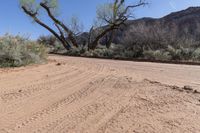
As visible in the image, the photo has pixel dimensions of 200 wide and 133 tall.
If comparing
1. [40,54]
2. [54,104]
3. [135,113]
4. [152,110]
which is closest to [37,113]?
[54,104]

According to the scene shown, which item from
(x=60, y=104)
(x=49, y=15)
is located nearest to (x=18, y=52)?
(x=60, y=104)

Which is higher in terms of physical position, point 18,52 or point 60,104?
point 18,52

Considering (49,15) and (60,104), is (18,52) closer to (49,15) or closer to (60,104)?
(60,104)

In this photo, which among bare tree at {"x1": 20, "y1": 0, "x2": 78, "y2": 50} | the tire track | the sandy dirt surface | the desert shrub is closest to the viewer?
the sandy dirt surface

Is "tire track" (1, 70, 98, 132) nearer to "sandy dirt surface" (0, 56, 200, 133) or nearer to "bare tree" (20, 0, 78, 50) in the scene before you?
"sandy dirt surface" (0, 56, 200, 133)

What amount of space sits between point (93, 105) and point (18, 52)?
18.3 feet

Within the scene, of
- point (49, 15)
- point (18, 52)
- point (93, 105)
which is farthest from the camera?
point (49, 15)

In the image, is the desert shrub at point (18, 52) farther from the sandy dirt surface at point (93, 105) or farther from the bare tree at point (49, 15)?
the bare tree at point (49, 15)

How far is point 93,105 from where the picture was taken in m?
5.25

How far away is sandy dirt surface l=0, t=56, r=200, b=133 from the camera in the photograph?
13.6ft

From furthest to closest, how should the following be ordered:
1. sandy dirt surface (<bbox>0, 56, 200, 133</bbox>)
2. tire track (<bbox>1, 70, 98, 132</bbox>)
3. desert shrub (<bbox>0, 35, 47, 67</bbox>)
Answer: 1. desert shrub (<bbox>0, 35, 47, 67</bbox>)
2. tire track (<bbox>1, 70, 98, 132</bbox>)
3. sandy dirt surface (<bbox>0, 56, 200, 133</bbox>)

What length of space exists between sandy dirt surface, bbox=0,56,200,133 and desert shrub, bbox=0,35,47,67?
1755mm

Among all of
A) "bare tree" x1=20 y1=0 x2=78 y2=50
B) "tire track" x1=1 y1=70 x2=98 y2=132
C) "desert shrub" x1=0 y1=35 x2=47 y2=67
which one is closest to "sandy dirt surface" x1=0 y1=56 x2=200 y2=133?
"tire track" x1=1 y1=70 x2=98 y2=132

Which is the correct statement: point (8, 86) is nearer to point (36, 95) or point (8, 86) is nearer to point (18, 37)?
point (36, 95)
